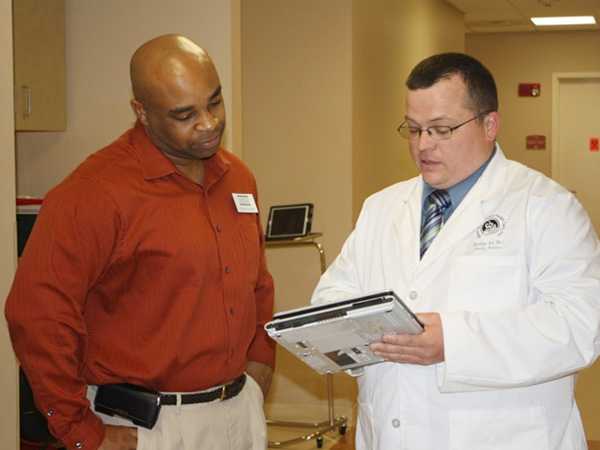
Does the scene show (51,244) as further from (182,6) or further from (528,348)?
(182,6)

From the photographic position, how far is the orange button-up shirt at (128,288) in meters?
2.16

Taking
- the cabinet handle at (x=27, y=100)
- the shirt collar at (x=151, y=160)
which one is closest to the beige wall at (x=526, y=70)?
the cabinet handle at (x=27, y=100)

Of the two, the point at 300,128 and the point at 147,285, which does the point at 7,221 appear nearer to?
the point at 147,285

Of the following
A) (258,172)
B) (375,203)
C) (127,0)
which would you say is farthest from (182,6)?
(258,172)

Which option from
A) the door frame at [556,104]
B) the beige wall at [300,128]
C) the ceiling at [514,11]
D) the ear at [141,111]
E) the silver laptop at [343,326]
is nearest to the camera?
the silver laptop at [343,326]

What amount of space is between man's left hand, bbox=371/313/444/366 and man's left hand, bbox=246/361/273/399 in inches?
29.1

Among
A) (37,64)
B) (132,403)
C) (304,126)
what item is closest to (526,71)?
(304,126)

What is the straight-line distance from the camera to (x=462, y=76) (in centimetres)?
208

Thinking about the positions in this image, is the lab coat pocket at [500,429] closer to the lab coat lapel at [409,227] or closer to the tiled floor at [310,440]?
the lab coat lapel at [409,227]

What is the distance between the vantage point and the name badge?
2535 mm

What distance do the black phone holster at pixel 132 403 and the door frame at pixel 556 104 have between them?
9.78m

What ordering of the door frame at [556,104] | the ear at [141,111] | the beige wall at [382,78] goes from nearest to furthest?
the ear at [141,111]
the beige wall at [382,78]
the door frame at [556,104]

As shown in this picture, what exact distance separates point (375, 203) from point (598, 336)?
64 centimetres

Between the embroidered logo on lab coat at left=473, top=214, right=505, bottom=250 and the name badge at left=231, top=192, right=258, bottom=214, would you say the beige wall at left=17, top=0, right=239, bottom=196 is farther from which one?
the embroidered logo on lab coat at left=473, top=214, right=505, bottom=250
